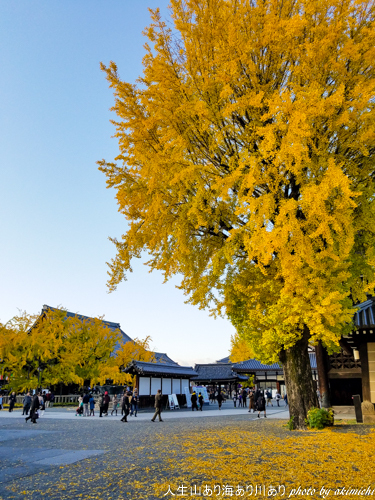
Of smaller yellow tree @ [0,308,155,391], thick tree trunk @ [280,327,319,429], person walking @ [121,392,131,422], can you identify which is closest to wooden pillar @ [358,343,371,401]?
thick tree trunk @ [280,327,319,429]

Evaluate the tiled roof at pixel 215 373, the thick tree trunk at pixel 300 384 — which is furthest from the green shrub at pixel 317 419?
the tiled roof at pixel 215 373

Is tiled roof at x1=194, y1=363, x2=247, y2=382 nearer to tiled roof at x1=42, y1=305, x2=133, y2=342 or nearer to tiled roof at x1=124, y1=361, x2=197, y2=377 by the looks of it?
tiled roof at x1=124, y1=361, x2=197, y2=377

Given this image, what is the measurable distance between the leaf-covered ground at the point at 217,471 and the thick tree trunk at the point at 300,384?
131 cm

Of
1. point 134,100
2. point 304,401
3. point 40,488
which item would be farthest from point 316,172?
point 40,488

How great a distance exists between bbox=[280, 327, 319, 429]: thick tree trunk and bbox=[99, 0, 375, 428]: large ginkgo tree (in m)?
0.04

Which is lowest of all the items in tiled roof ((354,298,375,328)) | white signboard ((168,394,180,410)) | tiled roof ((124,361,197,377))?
white signboard ((168,394,180,410))

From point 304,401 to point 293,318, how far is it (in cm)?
391

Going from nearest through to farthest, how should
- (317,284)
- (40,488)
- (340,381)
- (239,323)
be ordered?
1. (40,488)
2. (317,284)
3. (239,323)
4. (340,381)

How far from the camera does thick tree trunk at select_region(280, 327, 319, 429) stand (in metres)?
10.6

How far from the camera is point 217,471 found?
593 centimetres

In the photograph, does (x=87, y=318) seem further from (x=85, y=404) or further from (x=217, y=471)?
(x=217, y=471)

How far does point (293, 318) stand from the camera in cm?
824

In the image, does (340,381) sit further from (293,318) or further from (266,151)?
(266,151)

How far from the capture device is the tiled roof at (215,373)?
4197 centimetres
